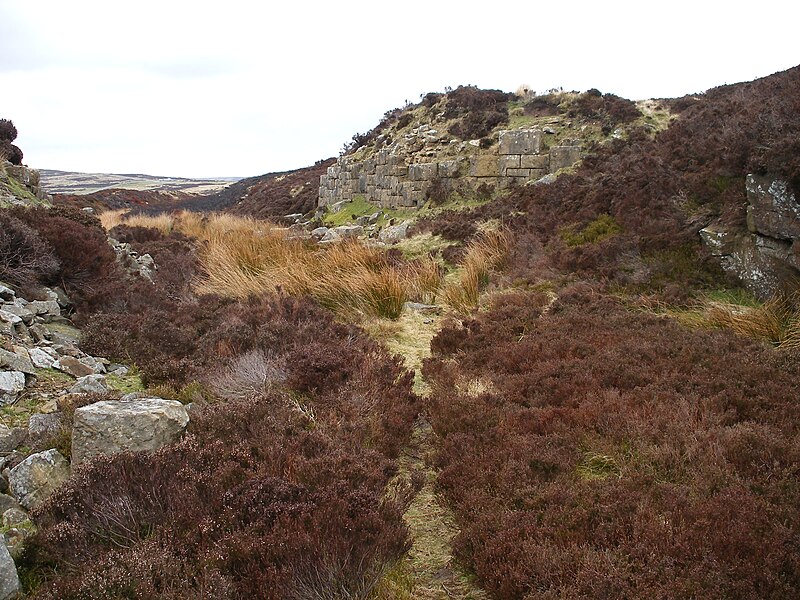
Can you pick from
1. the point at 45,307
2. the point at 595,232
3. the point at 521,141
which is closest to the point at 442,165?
the point at 521,141

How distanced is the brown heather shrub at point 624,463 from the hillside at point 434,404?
0.02m

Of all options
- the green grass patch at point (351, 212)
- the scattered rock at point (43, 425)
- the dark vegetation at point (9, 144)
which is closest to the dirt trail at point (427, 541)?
the scattered rock at point (43, 425)

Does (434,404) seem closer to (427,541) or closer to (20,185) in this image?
(427,541)

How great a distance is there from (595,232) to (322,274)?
5.09 meters

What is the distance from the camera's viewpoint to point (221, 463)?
3.27 metres

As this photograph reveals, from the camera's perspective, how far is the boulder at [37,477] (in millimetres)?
2943

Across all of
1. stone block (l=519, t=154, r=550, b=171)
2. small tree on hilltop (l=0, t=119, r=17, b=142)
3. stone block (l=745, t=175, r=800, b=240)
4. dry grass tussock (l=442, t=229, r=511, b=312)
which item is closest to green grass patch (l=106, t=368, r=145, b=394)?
dry grass tussock (l=442, t=229, r=511, b=312)

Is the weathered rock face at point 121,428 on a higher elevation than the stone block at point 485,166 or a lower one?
lower

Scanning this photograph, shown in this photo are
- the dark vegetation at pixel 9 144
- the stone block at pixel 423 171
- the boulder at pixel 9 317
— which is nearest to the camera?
the boulder at pixel 9 317

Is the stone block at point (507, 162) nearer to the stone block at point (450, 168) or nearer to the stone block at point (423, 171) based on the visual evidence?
the stone block at point (450, 168)

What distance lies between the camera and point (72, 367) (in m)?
4.80

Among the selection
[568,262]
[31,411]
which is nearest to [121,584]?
[31,411]

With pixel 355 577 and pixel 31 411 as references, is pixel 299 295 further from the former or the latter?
pixel 355 577

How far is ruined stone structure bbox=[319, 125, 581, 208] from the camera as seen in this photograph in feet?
55.2
